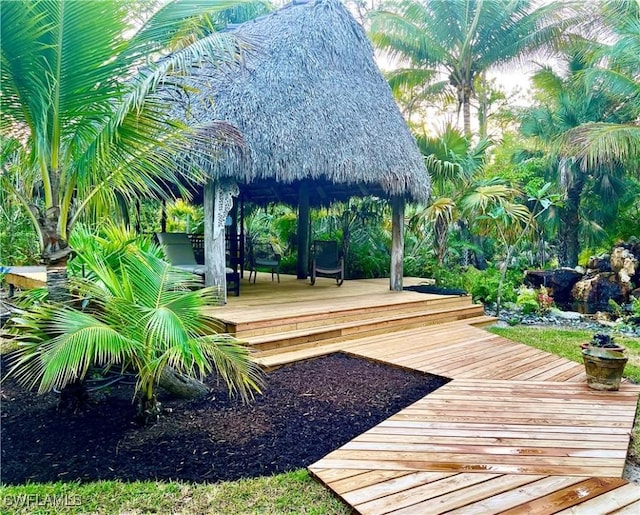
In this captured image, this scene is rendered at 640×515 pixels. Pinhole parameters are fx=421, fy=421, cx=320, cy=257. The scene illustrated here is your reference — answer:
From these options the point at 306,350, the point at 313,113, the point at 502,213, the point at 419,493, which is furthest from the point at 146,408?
the point at 502,213

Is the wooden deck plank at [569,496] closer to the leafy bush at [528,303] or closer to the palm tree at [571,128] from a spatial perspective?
the leafy bush at [528,303]

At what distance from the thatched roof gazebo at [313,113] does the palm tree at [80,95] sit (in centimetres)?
180

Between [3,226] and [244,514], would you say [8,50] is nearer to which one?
[244,514]

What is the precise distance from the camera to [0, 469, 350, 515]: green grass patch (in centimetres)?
202

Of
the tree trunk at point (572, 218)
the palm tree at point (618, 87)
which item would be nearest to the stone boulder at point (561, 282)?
the tree trunk at point (572, 218)

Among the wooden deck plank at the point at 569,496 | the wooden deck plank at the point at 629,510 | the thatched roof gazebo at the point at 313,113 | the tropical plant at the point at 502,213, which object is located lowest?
the wooden deck plank at the point at 629,510

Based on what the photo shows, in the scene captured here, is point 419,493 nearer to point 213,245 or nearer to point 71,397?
point 71,397

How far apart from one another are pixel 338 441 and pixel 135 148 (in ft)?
7.96

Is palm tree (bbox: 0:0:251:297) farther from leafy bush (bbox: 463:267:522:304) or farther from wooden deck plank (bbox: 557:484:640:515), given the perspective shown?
leafy bush (bbox: 463:267:522:304)

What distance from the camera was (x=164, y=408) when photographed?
3.09m

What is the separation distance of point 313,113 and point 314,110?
7 centimetres

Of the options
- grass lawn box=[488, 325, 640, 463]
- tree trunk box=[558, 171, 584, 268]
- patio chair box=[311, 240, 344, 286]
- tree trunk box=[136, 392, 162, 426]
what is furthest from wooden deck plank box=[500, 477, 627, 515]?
tree trunk box=[558, 171, 584, 268]

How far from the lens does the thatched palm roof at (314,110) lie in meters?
5.39

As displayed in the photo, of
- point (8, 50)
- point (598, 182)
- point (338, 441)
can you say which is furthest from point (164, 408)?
point (598, 182)
